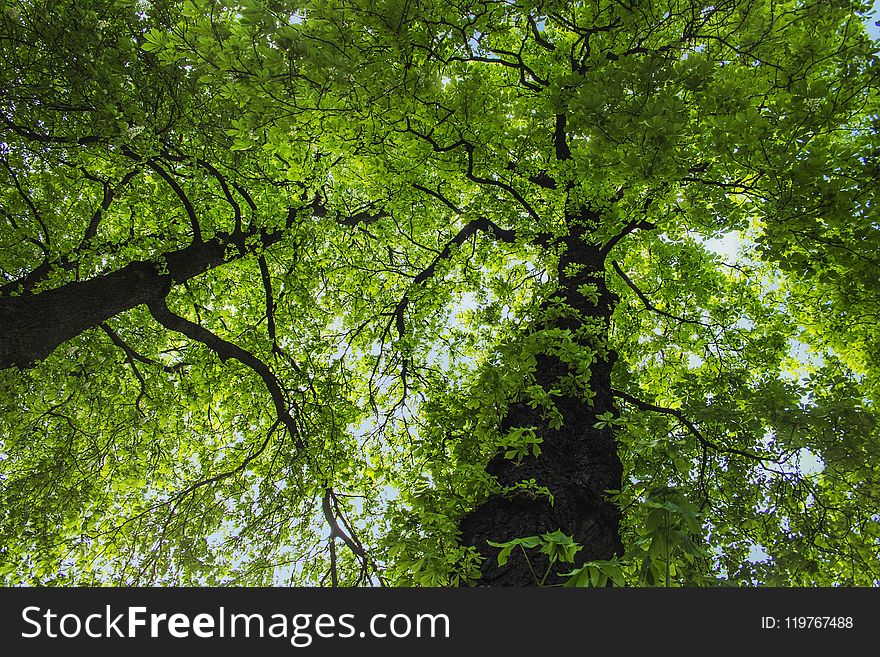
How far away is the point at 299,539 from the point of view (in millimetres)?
6844

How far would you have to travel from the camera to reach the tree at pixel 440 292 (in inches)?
131

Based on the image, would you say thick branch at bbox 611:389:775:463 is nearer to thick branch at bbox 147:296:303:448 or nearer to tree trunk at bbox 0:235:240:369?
thick branch at bbox 147:296:303:448

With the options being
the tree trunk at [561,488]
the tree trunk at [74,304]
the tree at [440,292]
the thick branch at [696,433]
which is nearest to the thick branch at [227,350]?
the tree at [440,292]

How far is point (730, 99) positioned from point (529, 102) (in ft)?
6.58

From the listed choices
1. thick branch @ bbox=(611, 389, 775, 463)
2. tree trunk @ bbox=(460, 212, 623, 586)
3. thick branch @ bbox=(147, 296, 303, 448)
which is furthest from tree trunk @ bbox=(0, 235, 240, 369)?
thick branch @ bbox=(611, 389, 775, 463)

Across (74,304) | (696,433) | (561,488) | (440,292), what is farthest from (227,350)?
(696,433)

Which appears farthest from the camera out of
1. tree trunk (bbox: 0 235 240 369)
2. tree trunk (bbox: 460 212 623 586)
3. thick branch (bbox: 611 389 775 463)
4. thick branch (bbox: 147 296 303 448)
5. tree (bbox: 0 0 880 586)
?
thick branch (bbox: 147 296 303 448)

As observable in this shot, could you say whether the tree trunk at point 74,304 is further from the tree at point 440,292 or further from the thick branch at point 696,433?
the thick branch at point 696,433

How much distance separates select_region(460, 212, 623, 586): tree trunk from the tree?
0.03 metres

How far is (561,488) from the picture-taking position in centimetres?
371

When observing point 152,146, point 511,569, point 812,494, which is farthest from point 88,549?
point 812,494

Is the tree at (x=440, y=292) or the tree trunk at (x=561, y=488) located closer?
the tree trunk at (x=561, y=488)

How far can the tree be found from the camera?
3328mm

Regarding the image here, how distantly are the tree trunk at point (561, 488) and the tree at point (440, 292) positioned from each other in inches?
1.1
